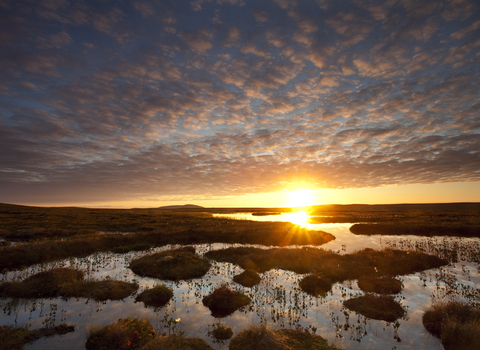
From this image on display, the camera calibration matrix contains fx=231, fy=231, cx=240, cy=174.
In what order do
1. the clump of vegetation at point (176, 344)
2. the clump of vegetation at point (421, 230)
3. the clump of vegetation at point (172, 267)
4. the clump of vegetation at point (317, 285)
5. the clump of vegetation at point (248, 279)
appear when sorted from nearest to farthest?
the clump of vegetation at point (176, 344) < the clump of vegetation at point (317, 285) < the clump of vegetation at point (248, 279) < the clump of vegetation at point (172, 267) < the clump of vegetation at point (421, 230)

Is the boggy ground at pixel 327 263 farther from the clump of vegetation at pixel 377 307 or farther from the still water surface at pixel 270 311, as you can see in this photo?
the clump of vegetation at pixel 377 307

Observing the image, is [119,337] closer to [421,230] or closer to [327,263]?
[327,263]

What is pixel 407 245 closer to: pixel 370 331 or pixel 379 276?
pixel 379 276

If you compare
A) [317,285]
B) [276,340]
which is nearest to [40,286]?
[276,340]

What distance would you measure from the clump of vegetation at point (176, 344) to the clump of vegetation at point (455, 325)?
10311 millimetres

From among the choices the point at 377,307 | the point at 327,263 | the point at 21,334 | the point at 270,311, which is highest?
the point at 21,334

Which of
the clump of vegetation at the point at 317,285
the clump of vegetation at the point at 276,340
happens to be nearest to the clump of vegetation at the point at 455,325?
the clump of vegetation at the point at 276,340

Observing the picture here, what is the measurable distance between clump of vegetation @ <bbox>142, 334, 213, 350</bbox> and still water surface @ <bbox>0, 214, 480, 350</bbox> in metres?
0.72

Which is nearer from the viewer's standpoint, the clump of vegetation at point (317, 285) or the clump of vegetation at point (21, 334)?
the clump of vegetation at point (21, 334)

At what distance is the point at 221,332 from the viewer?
10.9 metres

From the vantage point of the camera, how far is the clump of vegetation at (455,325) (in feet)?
31.3

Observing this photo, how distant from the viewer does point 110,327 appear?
10.1 meters

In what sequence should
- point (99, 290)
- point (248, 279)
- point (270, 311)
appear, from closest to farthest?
point (270, 311)
point (99, 290)
point (248, 279)

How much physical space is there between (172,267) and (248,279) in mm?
7116
